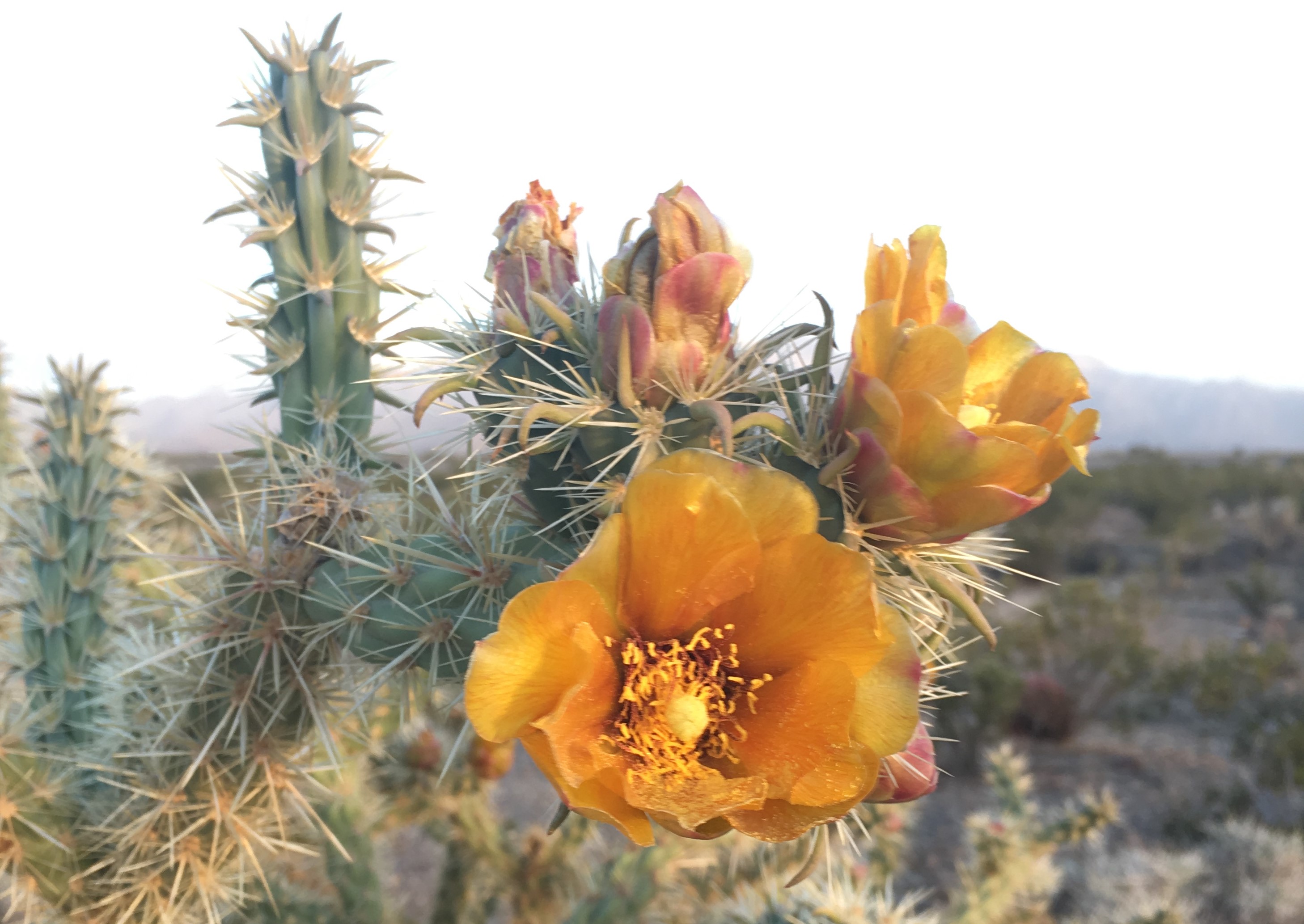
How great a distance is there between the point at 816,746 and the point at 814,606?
0.38 ft

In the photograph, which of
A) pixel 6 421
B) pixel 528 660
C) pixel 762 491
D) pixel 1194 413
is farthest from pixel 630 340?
pixel 1194 413

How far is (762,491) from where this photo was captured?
708 mm

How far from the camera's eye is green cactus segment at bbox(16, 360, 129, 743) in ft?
6.33

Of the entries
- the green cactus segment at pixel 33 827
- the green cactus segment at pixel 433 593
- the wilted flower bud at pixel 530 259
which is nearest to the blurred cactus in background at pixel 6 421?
the green cactus segment at pixel 33 827

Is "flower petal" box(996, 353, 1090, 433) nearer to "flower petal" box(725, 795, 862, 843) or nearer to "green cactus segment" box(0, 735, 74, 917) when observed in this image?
"flower petal" box(725, 795, 862, 843)

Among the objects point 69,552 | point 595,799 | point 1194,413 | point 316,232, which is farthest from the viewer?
point 1194,413

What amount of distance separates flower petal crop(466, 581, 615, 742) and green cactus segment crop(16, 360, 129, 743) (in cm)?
170

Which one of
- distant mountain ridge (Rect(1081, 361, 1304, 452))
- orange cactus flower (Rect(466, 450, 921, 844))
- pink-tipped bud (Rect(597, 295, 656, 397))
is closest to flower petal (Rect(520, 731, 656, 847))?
orange cactus flower (Rect(466, 450, 921, 844))

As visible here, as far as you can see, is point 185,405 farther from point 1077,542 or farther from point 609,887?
point 609,887

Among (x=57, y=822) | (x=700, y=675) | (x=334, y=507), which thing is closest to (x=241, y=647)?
(x=334, y=507)

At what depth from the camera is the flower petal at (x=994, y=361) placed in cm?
85

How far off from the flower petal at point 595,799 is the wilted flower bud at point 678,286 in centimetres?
36

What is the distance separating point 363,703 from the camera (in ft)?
4.04

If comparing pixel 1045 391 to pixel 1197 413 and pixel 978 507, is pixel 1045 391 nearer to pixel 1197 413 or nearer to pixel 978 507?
pixel 978 507
